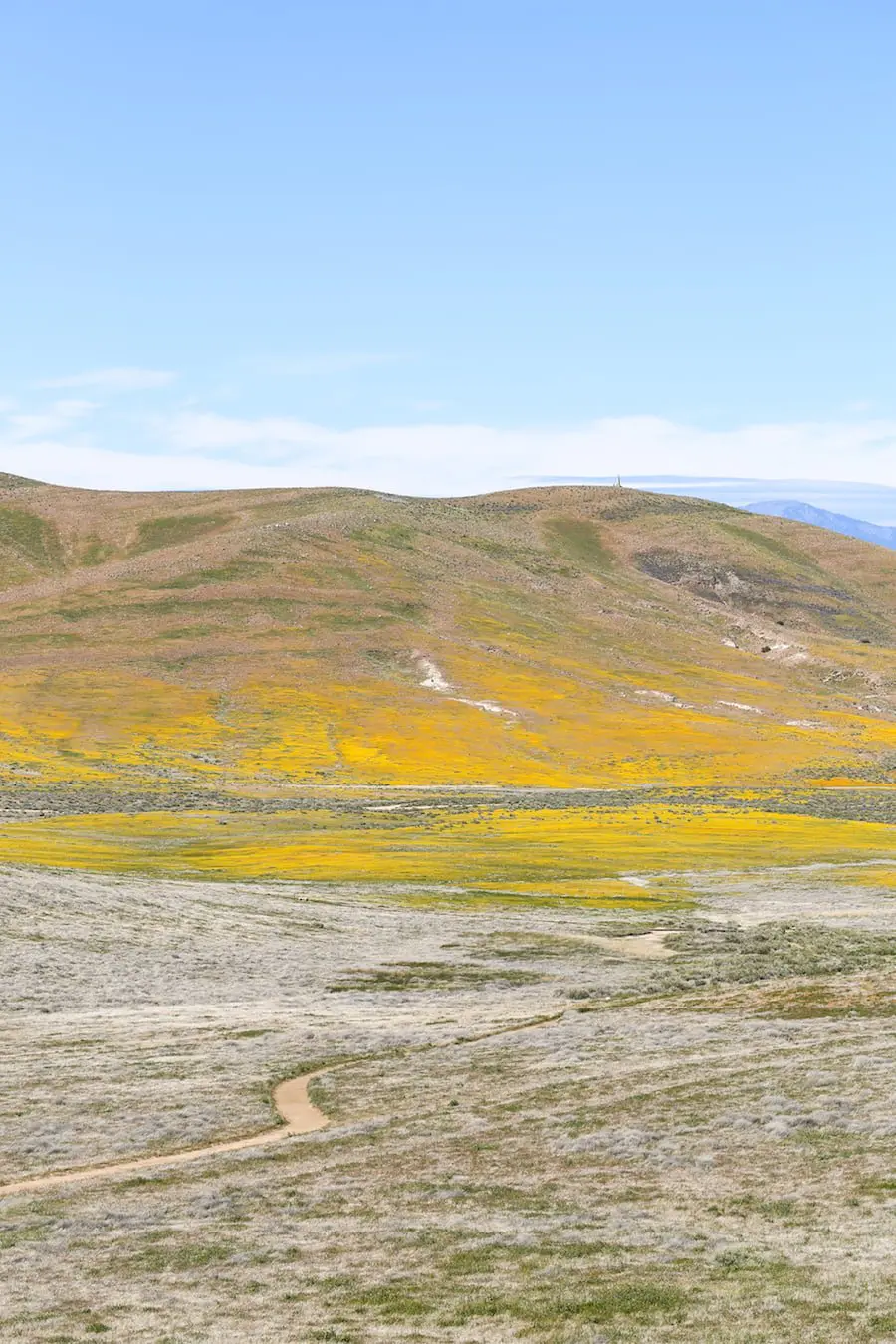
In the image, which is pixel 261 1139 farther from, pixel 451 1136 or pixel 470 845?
pixel 470 845

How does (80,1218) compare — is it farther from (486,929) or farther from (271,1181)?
(486,929)

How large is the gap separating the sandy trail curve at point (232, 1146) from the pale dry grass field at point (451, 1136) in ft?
1.58

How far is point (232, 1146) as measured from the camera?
33.2 meters

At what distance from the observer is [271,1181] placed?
30016 mm

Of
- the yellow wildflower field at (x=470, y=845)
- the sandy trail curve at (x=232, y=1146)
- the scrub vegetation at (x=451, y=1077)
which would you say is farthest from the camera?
the yellow wildflower field at (x=470, y=845)

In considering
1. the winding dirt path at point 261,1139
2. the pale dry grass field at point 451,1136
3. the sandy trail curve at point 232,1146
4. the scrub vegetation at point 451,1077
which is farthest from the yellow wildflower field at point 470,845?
the sandy trail curve at point 232,1146

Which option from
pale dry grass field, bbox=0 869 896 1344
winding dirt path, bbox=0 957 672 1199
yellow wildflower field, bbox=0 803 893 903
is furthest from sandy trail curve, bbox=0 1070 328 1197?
yellow wildflower field, bbox=0 803 893 903

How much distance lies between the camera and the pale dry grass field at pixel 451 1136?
900 inches

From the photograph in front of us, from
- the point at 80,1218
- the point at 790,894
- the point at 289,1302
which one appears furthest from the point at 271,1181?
the point at 790,894

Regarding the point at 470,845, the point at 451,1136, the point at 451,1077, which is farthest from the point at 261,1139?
the point at 470,845

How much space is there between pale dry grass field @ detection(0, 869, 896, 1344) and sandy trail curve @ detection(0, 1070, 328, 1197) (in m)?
0.48

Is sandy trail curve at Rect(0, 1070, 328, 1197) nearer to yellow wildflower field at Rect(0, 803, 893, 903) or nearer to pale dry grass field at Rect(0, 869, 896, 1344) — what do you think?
pale dry grass field at Rect(0, 869, 896, 1344)

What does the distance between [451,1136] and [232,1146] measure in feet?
17.7

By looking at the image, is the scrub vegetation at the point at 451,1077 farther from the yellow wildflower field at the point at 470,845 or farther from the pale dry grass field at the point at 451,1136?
the yellow wildflower field at the point at 470,845
